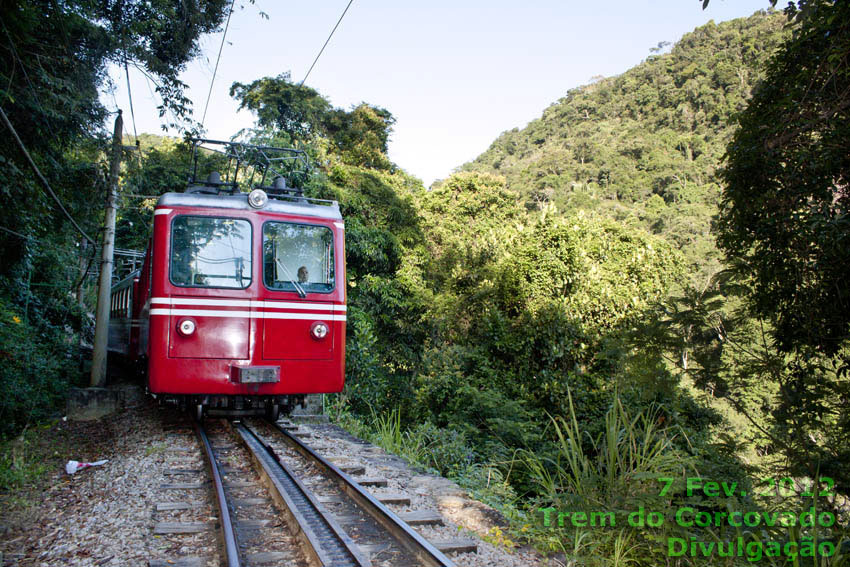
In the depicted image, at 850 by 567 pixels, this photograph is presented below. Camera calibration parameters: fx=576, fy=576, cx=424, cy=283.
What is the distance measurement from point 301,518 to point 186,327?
3423 millimetres

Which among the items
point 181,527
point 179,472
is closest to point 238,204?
point 179,472

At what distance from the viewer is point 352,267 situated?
16.1 meters

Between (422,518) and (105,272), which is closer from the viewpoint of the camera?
(422,518)

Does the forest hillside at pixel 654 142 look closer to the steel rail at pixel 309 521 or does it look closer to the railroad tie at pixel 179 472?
the steel rail at pixel 309 521

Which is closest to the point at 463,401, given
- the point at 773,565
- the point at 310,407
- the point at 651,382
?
the point at 310,407

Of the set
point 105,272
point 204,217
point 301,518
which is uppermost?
point 204,217

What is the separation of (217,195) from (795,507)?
6.95 meters

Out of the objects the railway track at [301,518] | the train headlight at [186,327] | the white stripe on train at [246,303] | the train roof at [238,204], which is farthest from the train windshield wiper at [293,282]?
the railway track at [301,518]

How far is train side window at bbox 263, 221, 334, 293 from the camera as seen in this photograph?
7.45 m

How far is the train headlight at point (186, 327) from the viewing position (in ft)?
22.4

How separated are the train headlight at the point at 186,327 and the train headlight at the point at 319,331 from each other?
1.45m

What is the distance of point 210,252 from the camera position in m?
7.21

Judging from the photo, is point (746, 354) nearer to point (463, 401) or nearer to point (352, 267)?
point (463, 401)

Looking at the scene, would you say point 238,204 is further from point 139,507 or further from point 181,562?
point 181,562
